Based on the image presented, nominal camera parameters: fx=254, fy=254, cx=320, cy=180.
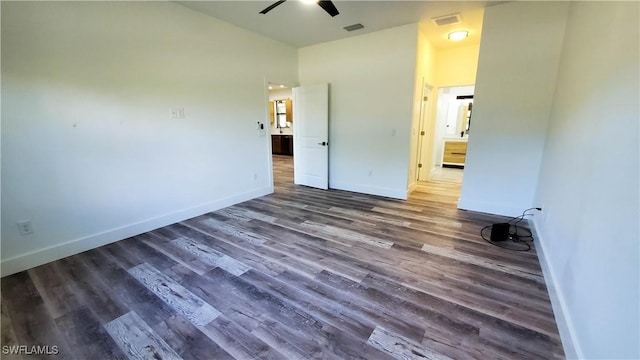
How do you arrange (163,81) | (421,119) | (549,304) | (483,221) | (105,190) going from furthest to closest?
(421,119) < (483,221) < (163,81) < (105,190) < (549,304)

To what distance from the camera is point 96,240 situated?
8.99 feet

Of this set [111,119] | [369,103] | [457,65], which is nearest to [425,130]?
[457,65]

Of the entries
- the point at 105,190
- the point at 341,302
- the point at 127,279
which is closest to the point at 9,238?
the point at 105,190

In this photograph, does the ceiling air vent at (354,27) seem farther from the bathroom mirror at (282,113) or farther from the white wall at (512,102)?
the bathroom mirror at (282,113)

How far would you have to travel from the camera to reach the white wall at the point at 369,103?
408cm

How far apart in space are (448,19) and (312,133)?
9.25ft

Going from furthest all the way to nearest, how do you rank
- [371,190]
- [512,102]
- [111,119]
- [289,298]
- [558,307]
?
[371,190], [512,102], [111,119], [289,298], [558,307]

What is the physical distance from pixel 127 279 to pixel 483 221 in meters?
4.04

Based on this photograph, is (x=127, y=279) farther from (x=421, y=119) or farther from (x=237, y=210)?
(x=421, y=119)

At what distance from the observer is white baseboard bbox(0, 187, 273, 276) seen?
2287mm

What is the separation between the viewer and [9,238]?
2.24 m

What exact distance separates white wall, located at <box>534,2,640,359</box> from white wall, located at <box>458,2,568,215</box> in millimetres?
715

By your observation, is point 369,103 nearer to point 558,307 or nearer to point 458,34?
point 458,34

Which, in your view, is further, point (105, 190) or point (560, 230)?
point (105, 190)
